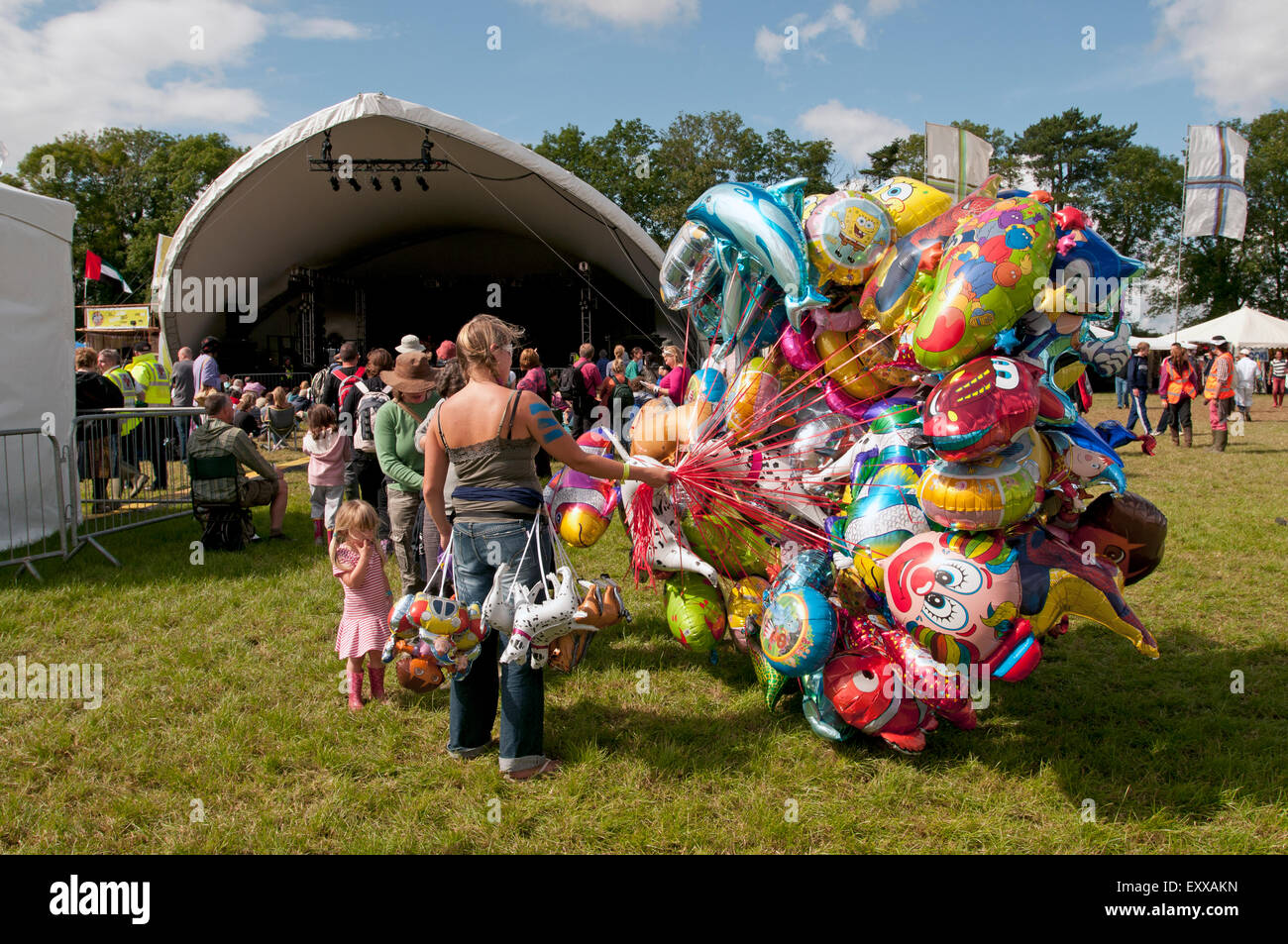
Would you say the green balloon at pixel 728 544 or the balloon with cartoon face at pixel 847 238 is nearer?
the balloon with cartoon face at pixel 847 238

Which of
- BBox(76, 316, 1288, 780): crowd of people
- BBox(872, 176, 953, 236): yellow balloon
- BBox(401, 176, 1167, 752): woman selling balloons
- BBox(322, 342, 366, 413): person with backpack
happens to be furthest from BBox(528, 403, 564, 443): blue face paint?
BBox(322, 342, 366, 413): person with backpack

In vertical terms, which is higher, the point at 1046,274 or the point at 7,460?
the point at 1046,274

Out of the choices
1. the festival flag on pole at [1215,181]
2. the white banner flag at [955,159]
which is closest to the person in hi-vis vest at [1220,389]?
the festival flag on pole at [1215,181]

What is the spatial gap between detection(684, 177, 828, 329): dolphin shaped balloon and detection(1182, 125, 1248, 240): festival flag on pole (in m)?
18.1

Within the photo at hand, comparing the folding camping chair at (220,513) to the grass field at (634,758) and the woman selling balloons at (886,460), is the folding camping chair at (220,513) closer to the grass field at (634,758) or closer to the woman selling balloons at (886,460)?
the grass field at (634,758)

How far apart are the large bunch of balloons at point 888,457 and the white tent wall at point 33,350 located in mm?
5393

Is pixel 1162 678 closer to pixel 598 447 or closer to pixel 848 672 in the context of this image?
pixel 848 672

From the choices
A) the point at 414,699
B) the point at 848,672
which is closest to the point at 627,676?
the point at 414,699

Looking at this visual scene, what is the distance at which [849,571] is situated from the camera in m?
3.59

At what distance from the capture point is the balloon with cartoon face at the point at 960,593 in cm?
293

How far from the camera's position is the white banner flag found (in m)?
5.15

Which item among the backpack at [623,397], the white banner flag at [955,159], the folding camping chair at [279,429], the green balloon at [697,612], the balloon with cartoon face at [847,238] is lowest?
the green balloon at [697,612]
